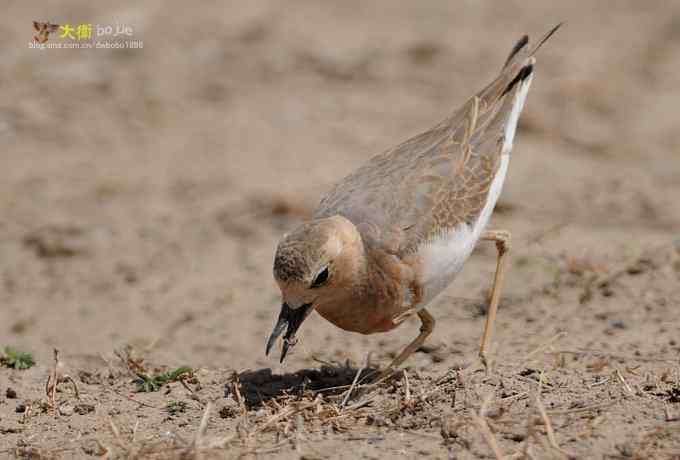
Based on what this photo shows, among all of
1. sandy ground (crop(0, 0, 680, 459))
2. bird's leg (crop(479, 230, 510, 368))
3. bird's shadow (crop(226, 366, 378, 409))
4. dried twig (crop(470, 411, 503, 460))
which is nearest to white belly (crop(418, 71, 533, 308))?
bird's leg (crop(479, 230, 510, 368))

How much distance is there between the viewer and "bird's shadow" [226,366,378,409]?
5.55m

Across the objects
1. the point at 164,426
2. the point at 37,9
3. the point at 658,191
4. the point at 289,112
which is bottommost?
the point at 164,426

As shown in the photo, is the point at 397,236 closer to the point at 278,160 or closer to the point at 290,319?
the point at 290,319

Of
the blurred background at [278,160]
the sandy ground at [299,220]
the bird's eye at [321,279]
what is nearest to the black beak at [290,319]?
the bird's eye at [321,279]

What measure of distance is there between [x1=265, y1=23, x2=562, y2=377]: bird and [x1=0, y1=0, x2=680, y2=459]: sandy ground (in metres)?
0.47

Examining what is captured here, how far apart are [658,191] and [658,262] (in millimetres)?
2067

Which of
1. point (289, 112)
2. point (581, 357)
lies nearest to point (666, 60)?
point (289, 112)

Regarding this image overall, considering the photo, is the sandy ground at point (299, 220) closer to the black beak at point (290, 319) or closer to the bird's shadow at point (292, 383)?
the bird's shadow at point (292, 383)

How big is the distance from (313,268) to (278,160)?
5.49 metres

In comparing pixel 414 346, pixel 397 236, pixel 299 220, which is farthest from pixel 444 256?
pixel 299 220

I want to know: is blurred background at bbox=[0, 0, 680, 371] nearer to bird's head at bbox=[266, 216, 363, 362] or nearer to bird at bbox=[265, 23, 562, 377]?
bird at bbox=[265, 23, 562, 377]

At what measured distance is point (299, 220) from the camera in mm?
9164

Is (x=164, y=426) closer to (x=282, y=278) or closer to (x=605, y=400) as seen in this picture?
(x=282, y=278)

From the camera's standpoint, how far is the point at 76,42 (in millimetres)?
12609
